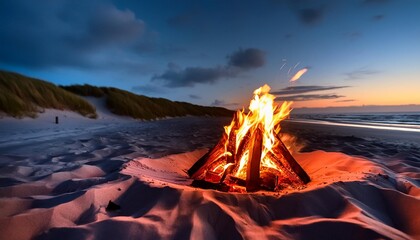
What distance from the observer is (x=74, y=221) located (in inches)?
97.2

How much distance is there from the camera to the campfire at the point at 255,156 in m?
3.75

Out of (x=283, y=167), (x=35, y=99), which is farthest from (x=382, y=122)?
(x=35, y=99)

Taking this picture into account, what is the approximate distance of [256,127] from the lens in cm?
404

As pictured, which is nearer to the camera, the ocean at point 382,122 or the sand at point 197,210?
the sand at point 197,210

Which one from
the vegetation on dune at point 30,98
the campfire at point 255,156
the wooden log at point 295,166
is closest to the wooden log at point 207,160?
the campfire at point 255,156

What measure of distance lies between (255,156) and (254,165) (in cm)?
14

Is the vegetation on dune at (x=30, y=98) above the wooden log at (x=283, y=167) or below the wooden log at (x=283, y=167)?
above

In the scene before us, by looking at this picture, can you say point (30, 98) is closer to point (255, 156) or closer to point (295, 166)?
point (255, 156)

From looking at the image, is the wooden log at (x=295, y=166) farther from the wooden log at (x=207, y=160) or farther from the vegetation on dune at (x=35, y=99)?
the vegetation on dune at (x=35, y=99)

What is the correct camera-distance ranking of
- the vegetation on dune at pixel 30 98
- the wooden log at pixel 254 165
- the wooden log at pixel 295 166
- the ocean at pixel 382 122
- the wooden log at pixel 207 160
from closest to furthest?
1. the wooden log at pixel 254 165
2. the wooden log at pixel 295 166
3. the wooden log at pixel 207 160
4. the vegetation on dune at pixel 30 98
5. the ocean at pixel 382 122

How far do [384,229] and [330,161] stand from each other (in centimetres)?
306

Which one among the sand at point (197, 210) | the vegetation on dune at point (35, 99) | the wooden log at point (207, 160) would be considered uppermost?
the vegetation on dune at point (35, 99)

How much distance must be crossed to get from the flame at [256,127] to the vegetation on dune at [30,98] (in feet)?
47.7

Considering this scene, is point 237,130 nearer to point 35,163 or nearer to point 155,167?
point 155,167
